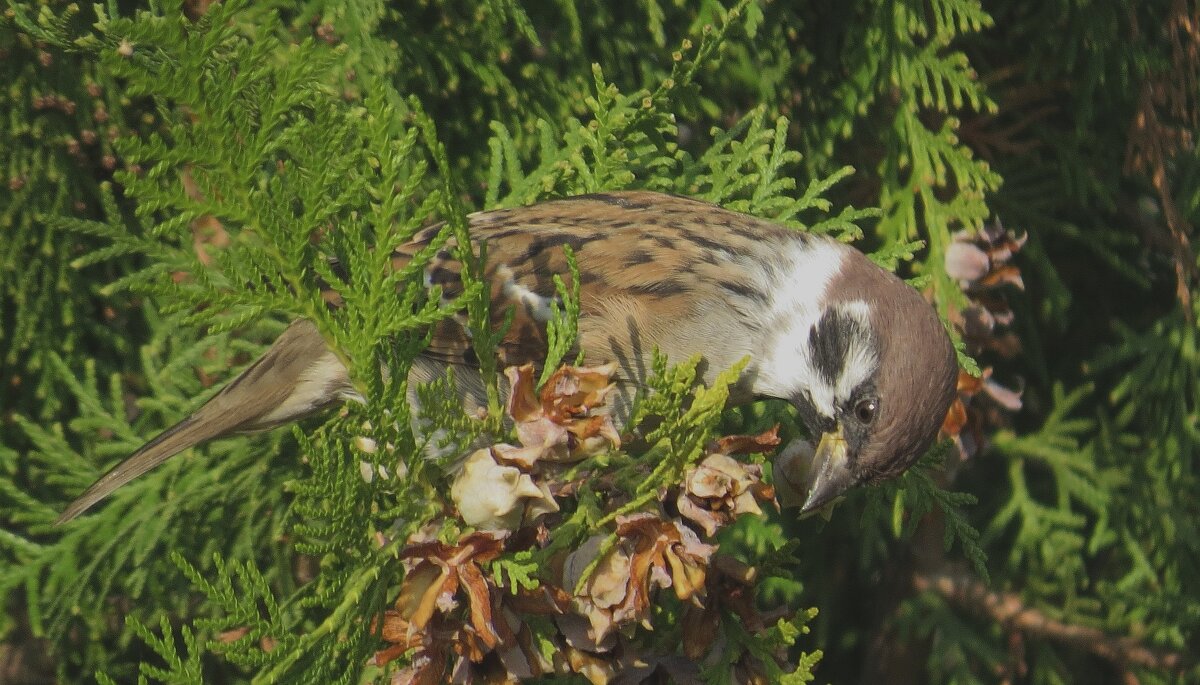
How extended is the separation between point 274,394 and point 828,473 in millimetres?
960

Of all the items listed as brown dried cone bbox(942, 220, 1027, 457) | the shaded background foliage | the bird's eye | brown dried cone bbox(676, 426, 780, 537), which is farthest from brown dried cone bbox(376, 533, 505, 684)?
brown dried cone bbox(942, 220, 1027, 457)

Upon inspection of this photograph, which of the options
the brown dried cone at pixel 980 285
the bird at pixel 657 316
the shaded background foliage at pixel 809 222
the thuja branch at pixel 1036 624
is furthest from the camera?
the thuja branch at pixel 1036 624

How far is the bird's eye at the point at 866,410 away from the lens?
1808 millimetres

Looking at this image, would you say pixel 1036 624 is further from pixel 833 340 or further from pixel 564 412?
pixel 564 412

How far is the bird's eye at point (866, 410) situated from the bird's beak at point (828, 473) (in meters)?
0.04

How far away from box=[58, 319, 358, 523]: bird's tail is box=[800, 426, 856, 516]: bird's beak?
82cm

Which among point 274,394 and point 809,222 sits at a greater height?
point 274,394

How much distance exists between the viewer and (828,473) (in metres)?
1.77

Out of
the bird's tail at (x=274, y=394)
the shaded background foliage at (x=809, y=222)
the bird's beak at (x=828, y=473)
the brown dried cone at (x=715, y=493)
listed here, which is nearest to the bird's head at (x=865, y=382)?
the bird's beak at (x=828, y=473)

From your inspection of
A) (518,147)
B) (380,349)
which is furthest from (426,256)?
(518,147)

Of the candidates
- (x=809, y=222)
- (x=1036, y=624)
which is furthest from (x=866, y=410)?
(x=1036, y=624)

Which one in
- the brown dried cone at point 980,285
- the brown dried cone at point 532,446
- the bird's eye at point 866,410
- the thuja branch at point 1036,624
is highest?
the brown dried cone at point 532,446

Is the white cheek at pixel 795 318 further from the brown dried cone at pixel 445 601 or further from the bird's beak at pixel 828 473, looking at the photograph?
the brown dried cone at pixel 445 601

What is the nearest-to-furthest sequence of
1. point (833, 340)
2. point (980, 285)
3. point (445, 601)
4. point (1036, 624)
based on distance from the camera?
point (445, 601)
point (833, 340)
point (980, 285)
point (1036, 624)
